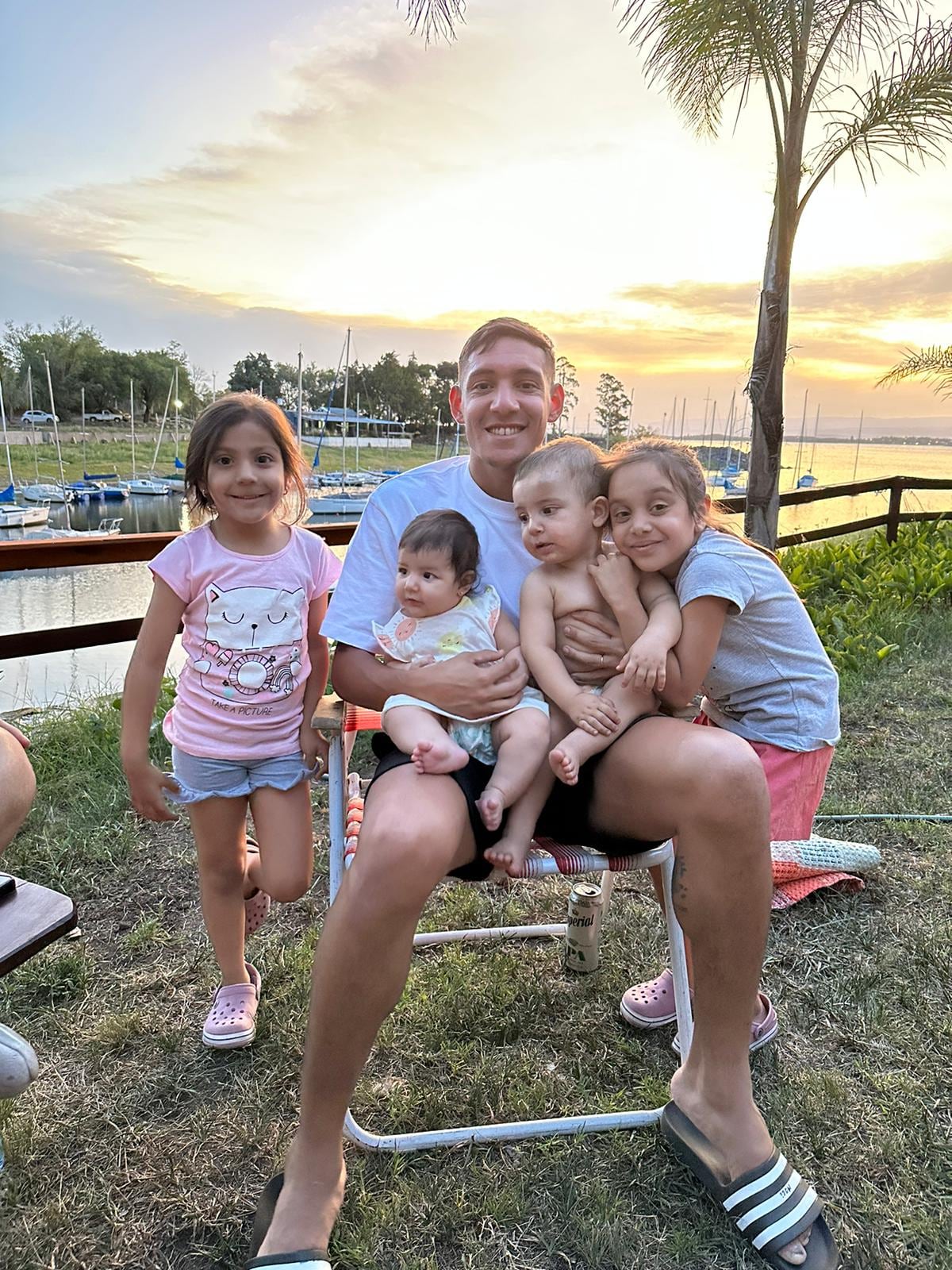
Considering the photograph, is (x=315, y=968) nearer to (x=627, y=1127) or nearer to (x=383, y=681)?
(x=383, y=681)

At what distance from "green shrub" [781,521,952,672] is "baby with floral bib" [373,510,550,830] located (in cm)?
363

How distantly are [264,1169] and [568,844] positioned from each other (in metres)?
0.88

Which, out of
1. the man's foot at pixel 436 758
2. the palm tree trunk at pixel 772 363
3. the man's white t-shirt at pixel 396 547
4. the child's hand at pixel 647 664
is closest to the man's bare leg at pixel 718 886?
the child's hand at pixel 647 664

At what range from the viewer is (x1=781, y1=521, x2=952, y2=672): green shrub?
17.1 feet

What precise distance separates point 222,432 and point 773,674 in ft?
4.69

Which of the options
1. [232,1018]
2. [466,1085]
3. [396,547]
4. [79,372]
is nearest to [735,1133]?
[466,1085]

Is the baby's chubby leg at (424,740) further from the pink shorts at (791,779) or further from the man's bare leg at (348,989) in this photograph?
the pink shorts at (791,779)

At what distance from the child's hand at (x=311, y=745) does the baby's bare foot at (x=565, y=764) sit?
63cm

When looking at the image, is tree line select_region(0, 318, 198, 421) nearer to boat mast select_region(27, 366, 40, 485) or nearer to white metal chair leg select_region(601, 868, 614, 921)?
boat mast select_region(27, 366, 40, 485)

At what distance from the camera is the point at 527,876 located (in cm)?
158

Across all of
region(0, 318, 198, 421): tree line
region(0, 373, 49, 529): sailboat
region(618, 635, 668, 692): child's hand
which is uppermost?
region(0, 318, 198, 421): tree line

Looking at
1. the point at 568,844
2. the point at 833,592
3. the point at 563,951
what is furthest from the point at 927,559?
the point at 568,844

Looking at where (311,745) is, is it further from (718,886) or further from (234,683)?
(718,886)

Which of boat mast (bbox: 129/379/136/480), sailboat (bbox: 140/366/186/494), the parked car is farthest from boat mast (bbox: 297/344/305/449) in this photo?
the parked car
